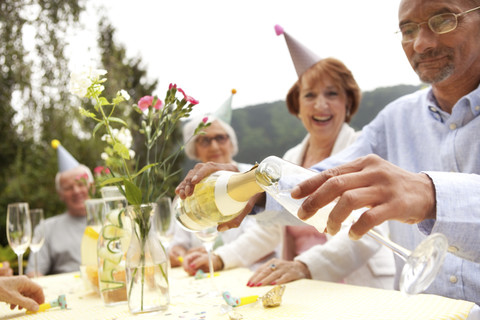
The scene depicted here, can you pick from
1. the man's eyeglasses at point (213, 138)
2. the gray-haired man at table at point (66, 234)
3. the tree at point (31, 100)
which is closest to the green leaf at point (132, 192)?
the man's eyeglasses at point (213, 138)

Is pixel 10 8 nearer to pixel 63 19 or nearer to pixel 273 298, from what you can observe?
pixel 63 19

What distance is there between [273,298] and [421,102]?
0.97 m

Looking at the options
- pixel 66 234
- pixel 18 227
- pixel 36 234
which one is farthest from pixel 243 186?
pixel 66 234

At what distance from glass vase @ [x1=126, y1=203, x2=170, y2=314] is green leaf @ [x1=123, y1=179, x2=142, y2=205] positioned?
2 cm

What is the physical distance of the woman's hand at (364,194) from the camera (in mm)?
708

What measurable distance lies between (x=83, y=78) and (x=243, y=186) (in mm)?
554

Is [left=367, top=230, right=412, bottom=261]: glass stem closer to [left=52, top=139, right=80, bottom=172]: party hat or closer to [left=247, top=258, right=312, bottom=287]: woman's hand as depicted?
[left=247, top=258, right=312, bottom=287]: woman's hand

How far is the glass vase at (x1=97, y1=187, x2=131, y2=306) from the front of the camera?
4.54 ft

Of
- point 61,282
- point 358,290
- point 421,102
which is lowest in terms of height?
point 61,282

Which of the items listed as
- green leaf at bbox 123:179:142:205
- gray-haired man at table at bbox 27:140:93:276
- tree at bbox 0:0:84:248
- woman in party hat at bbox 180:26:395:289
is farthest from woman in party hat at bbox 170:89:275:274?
tree at bbox 0:0:84:248

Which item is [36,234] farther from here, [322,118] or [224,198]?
[322,118]

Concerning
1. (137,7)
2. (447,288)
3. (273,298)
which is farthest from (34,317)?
(137,7)

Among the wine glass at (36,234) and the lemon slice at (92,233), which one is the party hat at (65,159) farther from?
the lemon slice at (92,233)

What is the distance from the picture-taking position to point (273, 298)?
3.74 feet
